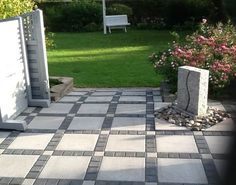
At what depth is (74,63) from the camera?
10.4 meters

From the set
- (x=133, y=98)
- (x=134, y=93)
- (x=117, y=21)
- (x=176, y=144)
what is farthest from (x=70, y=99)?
(x=117, y=21)

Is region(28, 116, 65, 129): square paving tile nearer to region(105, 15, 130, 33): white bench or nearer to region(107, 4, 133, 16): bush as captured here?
region(105, 15, 130, 33): white bench

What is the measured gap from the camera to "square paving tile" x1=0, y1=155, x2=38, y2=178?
3.86 m

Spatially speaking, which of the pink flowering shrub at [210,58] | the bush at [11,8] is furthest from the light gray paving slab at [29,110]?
the pink flowering shrub at [210,58]

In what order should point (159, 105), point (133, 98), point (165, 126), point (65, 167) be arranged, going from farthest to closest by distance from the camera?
point (133, 98) < point (159, 105) < point (165, 126) < point (65, 167)

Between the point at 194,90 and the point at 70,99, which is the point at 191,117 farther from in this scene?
the point at 70,99

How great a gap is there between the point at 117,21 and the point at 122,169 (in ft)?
48.5

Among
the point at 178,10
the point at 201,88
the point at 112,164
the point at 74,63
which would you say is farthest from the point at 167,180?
the point at 178,10

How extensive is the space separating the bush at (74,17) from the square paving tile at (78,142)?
14.5 meters

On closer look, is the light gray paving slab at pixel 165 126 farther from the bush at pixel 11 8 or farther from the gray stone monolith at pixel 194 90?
the bush at pixel 11 8

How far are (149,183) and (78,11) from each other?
1648cm

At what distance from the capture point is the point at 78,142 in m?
4.71

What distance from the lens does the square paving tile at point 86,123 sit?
524cm

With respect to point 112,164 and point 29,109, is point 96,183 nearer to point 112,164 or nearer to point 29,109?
point 112,164
